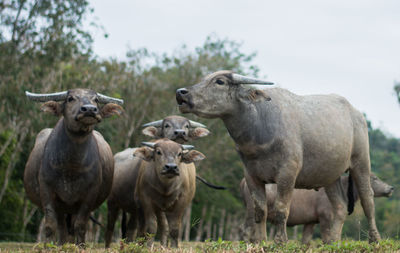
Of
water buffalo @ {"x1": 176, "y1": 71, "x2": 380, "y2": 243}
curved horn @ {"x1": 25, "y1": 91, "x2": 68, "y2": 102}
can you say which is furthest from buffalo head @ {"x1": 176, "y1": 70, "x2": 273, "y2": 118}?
curved horn @ {"x1": 25, "y1": 91, "x2": 68, "y2": 102}

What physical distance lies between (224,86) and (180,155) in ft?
6.76

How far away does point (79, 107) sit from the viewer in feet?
23.5

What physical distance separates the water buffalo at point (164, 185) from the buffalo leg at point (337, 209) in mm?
2264

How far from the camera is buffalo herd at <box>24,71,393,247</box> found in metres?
7.02

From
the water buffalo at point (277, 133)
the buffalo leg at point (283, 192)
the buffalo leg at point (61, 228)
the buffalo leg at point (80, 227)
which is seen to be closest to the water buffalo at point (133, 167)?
the buffalo leg at point (61, 228)

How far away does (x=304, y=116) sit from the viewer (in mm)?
7551

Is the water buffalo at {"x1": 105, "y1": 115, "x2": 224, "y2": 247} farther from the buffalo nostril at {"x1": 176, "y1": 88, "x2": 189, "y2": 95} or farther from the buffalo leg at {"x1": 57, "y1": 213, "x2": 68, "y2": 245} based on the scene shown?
the buffalo nostril at {"x1": 176, "y1": 88, "x2": 189, "y2": 95}

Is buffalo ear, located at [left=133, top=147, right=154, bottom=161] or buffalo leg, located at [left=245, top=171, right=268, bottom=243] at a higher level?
buffalo ear, located at [left=133, top=147, right=154, bottom=161]

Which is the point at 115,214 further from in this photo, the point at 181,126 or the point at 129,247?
the point at 129,247

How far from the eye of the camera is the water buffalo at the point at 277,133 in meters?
6.94

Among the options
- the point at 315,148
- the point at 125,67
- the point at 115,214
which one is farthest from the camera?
the point at 125,67

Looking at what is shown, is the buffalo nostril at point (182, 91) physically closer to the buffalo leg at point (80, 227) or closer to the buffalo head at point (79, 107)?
the buffalo head at point (79, 107)

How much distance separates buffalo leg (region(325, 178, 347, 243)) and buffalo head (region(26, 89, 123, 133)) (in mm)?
3835

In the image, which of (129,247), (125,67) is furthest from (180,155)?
(125,67)
